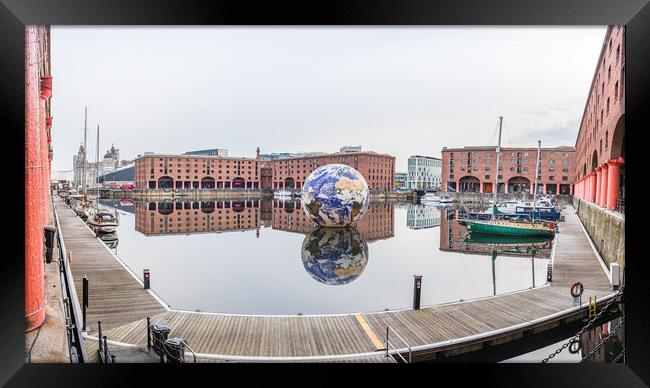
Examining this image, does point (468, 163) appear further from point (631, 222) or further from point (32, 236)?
point (32, 236)

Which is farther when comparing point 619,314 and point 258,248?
point 258,248

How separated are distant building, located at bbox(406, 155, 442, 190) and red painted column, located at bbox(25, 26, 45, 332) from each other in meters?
59.2

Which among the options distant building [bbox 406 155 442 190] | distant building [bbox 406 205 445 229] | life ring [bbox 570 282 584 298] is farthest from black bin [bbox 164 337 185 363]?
distant building [bbox 406 155 442 190]

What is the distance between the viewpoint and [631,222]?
3.86 m

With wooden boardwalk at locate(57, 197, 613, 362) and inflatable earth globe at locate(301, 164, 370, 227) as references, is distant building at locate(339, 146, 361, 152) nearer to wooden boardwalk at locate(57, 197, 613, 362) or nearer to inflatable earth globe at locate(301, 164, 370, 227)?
inflatable earth globe at locate(301, 164, 370, 227)

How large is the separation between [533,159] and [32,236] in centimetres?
3750

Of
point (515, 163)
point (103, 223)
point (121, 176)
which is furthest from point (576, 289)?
point (121, 176)

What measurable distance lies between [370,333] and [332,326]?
0.49 metres

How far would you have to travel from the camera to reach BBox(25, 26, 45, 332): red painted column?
3820mm

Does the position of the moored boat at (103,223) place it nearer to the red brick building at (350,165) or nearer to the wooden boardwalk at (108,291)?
the wooden boardwalk at (108,291)

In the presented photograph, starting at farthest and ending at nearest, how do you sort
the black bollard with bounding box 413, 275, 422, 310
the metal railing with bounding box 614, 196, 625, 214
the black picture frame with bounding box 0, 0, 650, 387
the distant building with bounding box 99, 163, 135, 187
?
the distant building with bounding box 99, 163, 135, 187 → the metal railing with bounding box 614, 196, 625, 214 → the black bollard with bounding box 413, 275, 422, 310 → the black picture frame with bounding box 0, 0, 650, 387
